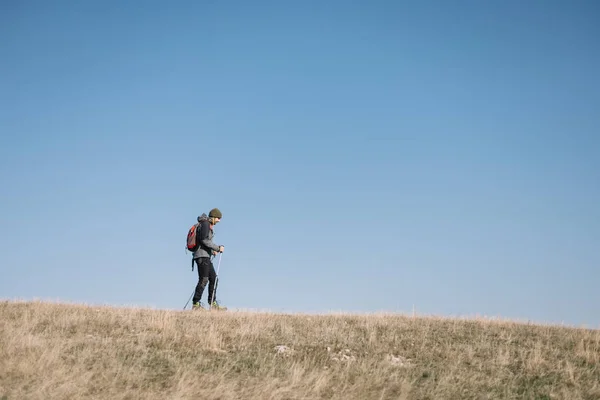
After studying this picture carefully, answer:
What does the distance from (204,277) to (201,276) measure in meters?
0.10


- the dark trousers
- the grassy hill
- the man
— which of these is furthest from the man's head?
the grassy hill

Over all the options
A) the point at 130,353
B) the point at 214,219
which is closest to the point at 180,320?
the point at 130,353

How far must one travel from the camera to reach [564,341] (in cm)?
1424

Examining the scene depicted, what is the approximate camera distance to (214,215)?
58.7ft

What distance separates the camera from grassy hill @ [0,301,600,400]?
32.7 feet

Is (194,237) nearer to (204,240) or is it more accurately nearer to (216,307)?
(204,240)

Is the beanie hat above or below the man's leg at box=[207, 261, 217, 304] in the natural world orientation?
above

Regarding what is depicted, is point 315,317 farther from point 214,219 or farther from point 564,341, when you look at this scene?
point 564,341

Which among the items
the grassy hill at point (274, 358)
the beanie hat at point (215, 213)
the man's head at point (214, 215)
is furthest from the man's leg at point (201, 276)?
the grassy hill at point (274, 358)

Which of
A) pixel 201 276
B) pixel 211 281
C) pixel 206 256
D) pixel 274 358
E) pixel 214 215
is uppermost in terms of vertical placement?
pixel 214 215

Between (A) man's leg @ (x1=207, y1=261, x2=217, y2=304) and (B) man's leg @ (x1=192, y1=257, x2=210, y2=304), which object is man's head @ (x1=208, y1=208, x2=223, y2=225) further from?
(A) man's leg @ (x1=207, y1=261, x2=217, y2=304)

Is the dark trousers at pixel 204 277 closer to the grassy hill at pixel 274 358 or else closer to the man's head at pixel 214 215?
the man's head at pixel 214 215

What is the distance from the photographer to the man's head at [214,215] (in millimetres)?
17906

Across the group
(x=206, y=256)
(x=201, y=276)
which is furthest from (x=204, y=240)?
(x=201, y=276)
